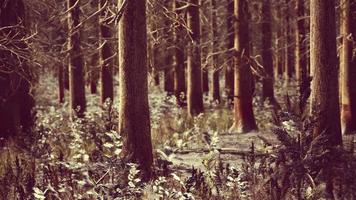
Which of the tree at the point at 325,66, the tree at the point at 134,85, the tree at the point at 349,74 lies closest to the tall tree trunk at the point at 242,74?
the tree at the point at 349,74

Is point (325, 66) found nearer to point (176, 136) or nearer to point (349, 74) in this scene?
point (349, 74)

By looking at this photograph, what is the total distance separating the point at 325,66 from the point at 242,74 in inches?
179

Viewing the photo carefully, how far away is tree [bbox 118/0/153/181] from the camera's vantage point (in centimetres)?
707

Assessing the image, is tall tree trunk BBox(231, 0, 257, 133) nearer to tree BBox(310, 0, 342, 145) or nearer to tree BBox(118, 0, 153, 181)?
tree BBox(310, 0, 342, 145)

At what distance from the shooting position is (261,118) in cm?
1451

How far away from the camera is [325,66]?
26.6ft

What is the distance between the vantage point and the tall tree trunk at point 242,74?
1234cm

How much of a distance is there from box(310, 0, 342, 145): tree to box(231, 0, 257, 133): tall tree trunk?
13.3 feet

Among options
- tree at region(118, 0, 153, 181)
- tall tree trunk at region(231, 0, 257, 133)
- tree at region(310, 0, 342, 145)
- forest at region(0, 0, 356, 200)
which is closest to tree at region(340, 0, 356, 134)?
forest at region(0, 0, 356, 200)

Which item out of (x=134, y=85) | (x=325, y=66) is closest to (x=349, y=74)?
(x=325, y=66)

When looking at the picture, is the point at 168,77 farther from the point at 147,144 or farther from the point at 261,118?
the point at 147,144

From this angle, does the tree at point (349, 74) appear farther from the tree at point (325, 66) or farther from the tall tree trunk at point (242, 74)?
the tree at point (325, 66)

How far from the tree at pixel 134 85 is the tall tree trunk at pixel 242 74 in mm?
5419

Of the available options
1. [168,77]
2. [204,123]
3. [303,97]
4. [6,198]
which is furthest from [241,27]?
[168,77]
